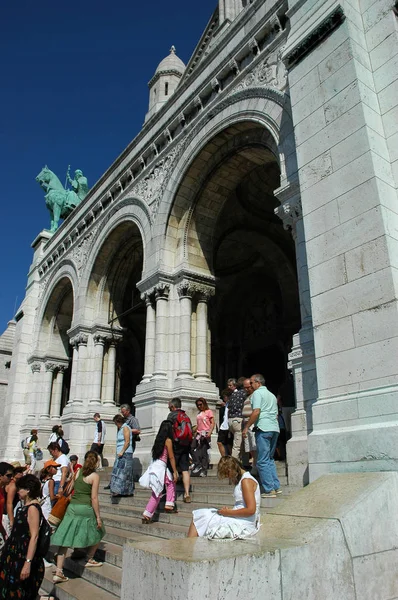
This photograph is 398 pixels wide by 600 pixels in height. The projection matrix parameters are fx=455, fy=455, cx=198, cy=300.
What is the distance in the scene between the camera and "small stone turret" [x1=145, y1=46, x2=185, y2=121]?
56.4ft

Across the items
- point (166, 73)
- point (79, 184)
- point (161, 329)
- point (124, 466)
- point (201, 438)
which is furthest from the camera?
point (79, 184)

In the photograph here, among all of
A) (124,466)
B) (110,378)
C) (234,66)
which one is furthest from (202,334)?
(234,66)

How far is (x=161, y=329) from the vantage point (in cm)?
1124

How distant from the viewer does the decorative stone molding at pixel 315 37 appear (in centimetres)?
641

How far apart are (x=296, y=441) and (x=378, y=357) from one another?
7.53 feet

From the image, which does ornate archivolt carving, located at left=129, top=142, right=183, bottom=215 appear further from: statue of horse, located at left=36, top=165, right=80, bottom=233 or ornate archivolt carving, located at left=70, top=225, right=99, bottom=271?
statue of horse, located at left=36, top=165, right=80, bottom=233

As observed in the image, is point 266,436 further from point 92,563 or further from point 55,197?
point 55,197

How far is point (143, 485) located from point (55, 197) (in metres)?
20.4

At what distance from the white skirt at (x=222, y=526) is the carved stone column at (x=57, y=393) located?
1523 cm

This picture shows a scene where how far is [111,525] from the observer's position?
678 centimetres

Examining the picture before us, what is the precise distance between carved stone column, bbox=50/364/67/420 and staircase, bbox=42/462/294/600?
10.3 m

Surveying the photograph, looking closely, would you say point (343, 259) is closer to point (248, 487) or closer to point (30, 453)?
point (248, 487)

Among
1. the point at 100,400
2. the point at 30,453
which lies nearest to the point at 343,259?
the point at 100,400

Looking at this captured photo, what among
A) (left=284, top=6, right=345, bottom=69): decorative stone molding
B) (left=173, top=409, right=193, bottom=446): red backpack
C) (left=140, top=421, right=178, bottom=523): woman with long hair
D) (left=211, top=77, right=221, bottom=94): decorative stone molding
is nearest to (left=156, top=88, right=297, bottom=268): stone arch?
(left=211, top=77, right=221, bottom=94): decorative stone molding
